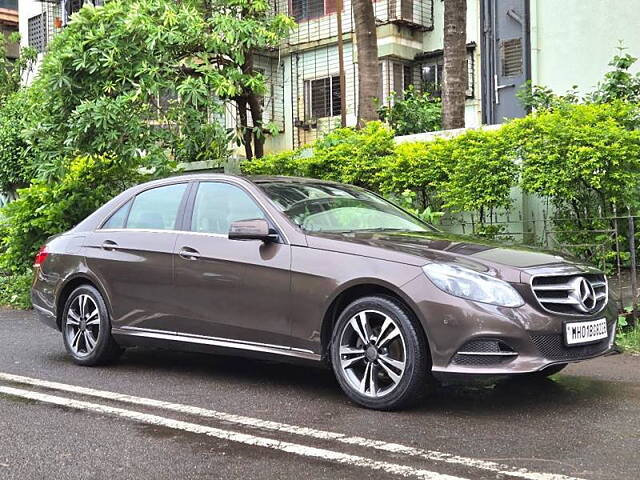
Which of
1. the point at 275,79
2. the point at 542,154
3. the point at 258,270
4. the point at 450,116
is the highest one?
the point at 275,79

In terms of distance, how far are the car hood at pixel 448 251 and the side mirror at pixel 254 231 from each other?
31 centimetres

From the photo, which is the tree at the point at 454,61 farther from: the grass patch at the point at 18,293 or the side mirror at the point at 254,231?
the grass patch at the point at 18,293

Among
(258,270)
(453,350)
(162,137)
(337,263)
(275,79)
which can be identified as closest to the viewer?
(453,350)

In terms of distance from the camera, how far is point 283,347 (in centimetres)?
537

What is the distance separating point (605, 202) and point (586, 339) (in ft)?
12.6

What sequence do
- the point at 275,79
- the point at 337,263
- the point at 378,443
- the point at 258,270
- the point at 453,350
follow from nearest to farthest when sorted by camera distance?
the point at 378,443
the point at 453,350
the point at 337,263
the point at 258,270
the point at 275,79

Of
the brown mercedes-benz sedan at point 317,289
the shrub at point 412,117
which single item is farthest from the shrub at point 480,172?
the shrub at point 412,117

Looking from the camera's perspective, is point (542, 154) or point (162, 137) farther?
point (162, 137)

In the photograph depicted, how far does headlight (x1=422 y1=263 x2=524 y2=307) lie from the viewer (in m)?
4.63

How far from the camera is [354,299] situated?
5141 mm

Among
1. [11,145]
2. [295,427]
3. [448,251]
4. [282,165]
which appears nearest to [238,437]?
[295,427]

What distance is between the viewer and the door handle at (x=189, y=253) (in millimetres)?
5902

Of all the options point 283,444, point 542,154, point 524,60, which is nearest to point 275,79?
point 524,60

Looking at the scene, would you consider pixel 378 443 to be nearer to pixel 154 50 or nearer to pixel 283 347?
pixel 283 347
